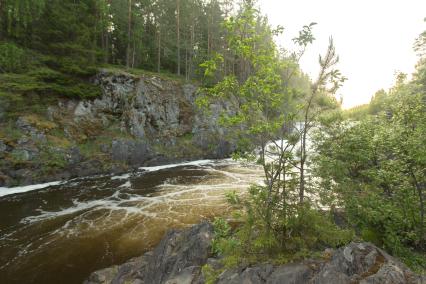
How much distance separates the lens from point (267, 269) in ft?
18.9

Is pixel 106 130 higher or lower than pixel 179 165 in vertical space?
higher

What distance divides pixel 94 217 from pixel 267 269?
1205cm

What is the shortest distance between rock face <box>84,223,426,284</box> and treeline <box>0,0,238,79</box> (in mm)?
8653

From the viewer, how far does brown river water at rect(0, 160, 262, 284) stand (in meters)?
10.2

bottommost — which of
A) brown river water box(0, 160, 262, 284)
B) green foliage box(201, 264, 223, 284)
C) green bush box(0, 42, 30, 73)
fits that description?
brown river water box(0, 160, 262, 284)

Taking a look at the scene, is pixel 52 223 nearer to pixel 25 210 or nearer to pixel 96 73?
pixel 25 210

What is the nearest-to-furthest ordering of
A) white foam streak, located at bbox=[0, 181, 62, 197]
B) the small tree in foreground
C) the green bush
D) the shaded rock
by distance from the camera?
the small tree in foreground, white foam streak, located at bbox=[0, 181, 62, 197], the green bush, the shaded rock

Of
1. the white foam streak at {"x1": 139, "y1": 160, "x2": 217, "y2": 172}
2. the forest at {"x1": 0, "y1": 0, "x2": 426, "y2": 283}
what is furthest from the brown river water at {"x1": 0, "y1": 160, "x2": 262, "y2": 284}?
the forest at {"x1": 0, "y1": 0, "x2": 426, "y2": 283}

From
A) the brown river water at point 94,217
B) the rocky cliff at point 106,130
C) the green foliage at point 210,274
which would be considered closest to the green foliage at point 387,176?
the green foliage at point 210,274

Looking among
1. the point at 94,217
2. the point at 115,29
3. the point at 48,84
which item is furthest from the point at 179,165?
the point at 115,29

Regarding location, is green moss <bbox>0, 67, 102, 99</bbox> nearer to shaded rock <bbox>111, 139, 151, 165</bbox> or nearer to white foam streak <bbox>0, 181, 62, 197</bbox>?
shaded rock <bbox>111, 139, 151, 165</bbox>

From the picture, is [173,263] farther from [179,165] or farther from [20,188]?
[179,165]

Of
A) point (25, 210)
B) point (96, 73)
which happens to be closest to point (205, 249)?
point (25, 210)

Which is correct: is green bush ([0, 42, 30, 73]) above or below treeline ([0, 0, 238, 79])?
below
